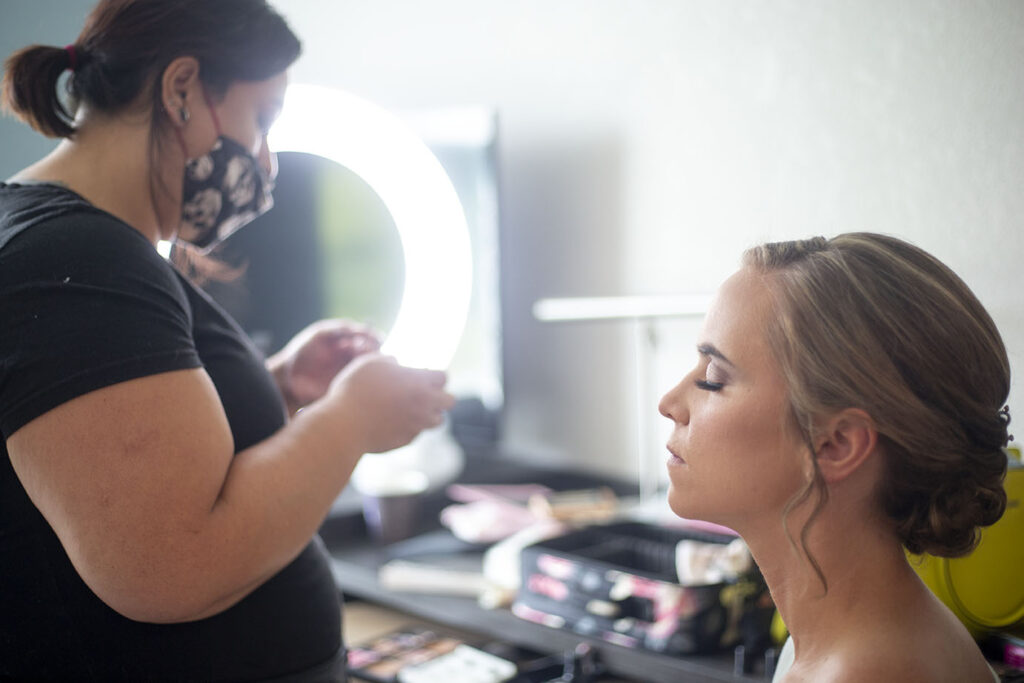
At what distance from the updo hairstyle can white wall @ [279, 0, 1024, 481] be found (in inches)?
6.4

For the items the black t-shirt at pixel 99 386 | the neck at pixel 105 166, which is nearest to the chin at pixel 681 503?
the black t-shirt at pixel 99 386

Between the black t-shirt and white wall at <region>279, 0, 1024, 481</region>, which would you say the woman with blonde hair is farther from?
the black t-shirt

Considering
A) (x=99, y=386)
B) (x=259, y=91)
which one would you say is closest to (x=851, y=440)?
(x=99, y=386)

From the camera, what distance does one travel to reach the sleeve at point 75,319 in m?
0.82

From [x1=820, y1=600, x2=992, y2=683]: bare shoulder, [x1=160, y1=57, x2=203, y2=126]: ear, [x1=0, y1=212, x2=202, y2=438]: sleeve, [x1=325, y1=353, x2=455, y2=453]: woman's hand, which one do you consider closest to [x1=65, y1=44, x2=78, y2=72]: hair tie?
[x1=160, y1=57, x2=203, y2=126]: ear

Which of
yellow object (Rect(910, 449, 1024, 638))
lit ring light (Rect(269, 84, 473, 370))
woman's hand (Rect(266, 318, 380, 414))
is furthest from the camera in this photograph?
lit ring light (Rect(269, 84, 473, 370))

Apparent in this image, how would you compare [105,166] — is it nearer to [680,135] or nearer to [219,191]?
[219,191]

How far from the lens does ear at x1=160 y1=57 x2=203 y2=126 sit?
1017 millimetres

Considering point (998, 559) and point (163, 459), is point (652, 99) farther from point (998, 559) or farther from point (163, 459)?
point (163, 459)

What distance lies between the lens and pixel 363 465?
1.90 metres

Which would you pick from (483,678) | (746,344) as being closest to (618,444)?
(483,678)

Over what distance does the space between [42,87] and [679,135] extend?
94 cm

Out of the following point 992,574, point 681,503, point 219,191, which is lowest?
point 992,574

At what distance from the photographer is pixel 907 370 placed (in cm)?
78
